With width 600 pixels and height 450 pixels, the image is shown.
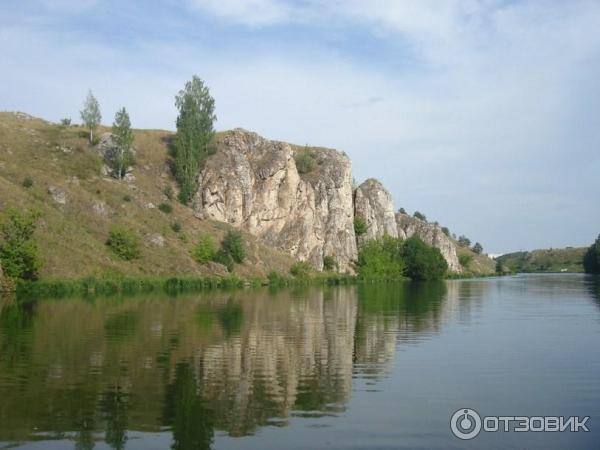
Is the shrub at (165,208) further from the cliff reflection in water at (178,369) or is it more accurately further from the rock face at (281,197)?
the cliff reflection in water at (178,369)

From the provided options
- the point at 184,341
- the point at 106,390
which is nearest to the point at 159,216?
the point at 184,341

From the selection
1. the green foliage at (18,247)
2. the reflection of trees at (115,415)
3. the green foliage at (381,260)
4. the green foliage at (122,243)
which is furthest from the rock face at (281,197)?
the reflection of trees at (115,415)

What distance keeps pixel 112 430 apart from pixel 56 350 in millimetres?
13049

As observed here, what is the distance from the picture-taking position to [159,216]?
101 metres

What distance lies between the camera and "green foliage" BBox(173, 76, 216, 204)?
113 meters

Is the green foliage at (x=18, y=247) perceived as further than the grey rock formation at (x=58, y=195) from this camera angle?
No

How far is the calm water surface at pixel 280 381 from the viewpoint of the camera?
48.5 ft

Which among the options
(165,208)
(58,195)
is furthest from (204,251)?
(58,195)

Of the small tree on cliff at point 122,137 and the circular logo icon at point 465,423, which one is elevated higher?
the small tree on cliff at point 122,137

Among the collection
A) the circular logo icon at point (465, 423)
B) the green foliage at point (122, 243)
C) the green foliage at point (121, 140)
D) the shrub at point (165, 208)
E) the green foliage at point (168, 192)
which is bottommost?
the circular logo icon at point (465, 423)

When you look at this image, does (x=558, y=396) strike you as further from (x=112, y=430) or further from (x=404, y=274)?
(x=404, y=274)

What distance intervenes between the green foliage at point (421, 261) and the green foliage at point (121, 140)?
2935 inches

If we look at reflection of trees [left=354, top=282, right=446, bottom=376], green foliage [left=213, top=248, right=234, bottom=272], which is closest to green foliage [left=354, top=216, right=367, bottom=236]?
green foliage [left=213, top=248, right=234, bottom=272]

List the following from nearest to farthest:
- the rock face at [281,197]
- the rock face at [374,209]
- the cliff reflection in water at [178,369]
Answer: the cliff reflection in water at [178,369] < the rock face at [281,197] < the rock face at [374,209]
